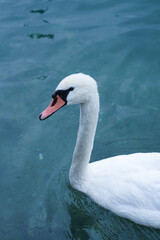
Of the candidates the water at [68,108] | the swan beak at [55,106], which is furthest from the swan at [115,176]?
the water at [68,108]

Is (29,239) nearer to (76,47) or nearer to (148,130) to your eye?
(148,130)

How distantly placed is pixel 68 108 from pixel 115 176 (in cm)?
237

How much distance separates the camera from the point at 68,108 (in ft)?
22.4

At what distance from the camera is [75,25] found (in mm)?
8844

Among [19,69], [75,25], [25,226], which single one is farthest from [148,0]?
[25,226]

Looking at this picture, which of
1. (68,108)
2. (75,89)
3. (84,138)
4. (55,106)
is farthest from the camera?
(68,108)

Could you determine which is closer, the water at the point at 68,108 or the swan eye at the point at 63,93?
the swan eye at the point at 63,93

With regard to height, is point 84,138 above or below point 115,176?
above

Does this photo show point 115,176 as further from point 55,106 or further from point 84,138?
point 55,106

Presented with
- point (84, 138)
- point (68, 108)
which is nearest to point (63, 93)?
point (84, 138)

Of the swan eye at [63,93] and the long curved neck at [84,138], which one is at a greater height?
the swan eye at [63,93]

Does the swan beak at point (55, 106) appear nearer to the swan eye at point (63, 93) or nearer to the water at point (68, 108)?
the swan eye at point (63, 93)

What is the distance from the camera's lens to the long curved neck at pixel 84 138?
4367 millimetres

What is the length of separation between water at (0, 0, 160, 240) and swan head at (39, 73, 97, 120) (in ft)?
5.36
